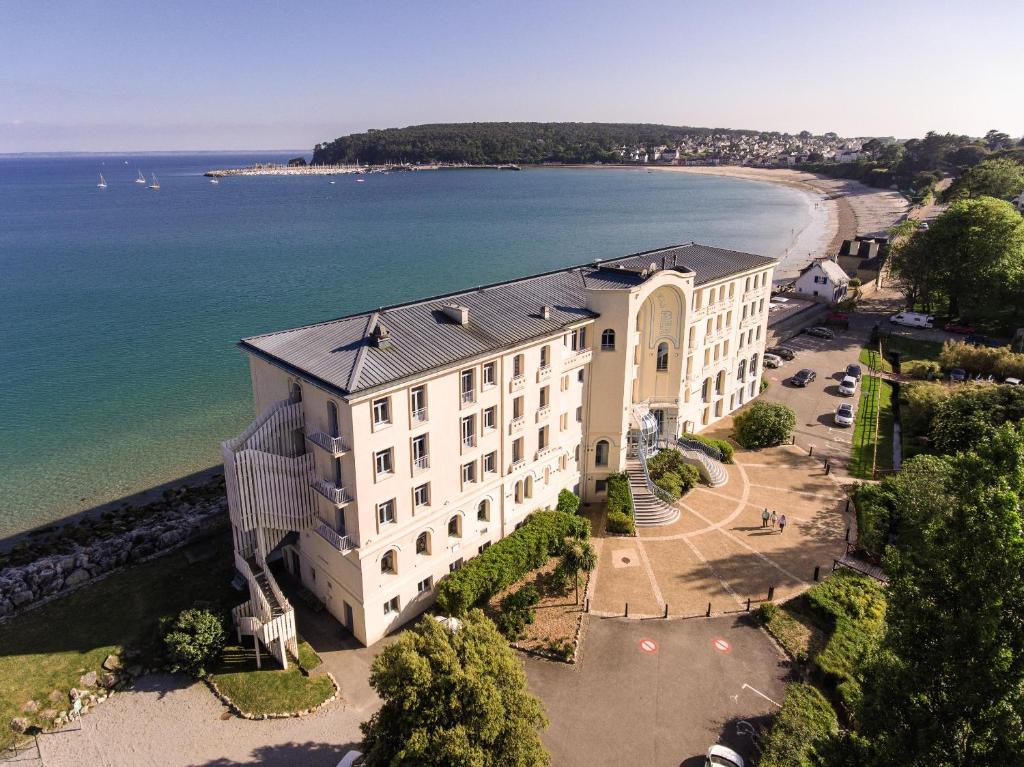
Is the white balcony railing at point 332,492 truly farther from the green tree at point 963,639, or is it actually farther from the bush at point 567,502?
the green tree at point 963,639

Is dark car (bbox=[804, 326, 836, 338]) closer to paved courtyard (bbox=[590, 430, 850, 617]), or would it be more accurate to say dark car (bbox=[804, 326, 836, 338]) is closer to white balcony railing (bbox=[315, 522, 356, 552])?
paved courtyard (bbox=[590, 430, 850, 617])

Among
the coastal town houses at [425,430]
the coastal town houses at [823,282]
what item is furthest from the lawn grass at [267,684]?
the coastal town houses at [823,282]

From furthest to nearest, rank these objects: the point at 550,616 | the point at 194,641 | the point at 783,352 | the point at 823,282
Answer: the point at 823,282 → the point at 783,352 → the point at 550,616 → the point at 194,641

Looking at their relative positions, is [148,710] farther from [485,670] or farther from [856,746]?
[856,746]

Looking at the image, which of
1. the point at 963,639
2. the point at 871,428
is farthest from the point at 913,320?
the point at 963,639

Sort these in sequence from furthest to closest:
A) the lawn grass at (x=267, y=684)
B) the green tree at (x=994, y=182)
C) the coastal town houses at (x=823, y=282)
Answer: the green tree at (x=994, y=182), the coastal town houses at (x=823, y=282), the lawn grass at (x=267, y=684)

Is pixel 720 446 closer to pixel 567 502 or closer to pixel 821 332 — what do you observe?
pixel 567 502
